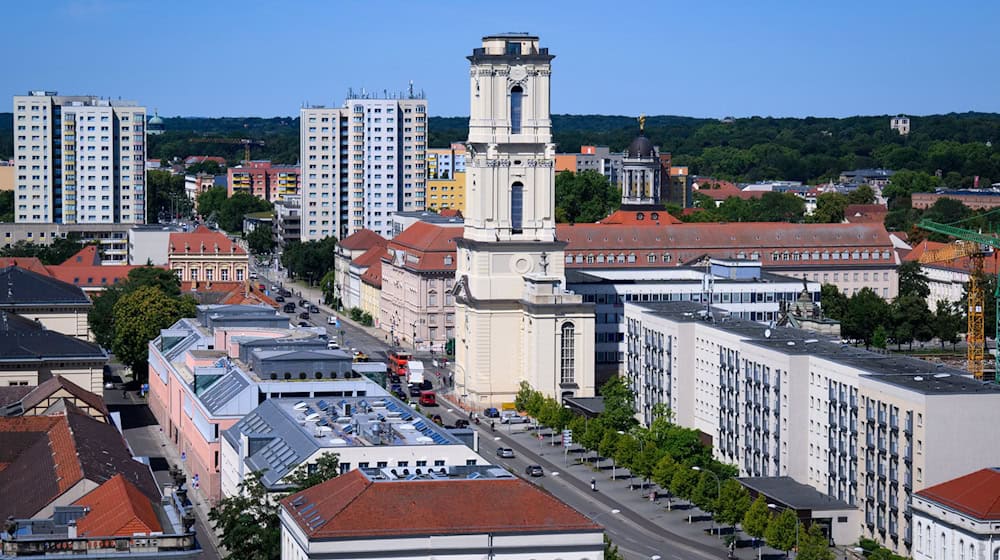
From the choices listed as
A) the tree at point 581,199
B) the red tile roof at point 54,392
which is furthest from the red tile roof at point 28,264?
the tree at point 581,199

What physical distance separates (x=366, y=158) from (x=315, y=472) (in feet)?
396

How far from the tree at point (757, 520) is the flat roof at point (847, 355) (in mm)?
6538

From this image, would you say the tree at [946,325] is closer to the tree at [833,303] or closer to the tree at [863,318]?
the tree at [863,318]

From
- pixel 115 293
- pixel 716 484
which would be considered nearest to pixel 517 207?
pixel 716 484

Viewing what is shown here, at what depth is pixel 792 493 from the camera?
77000mm

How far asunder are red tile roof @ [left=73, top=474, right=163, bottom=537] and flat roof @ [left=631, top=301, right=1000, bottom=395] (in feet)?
91.8

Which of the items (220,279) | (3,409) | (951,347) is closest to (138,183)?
(220,279)

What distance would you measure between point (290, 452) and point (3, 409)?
69.9ft

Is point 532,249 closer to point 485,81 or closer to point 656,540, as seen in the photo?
point 485,81

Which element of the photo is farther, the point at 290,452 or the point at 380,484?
the point at 290,452

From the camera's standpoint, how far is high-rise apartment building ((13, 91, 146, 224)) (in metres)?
176

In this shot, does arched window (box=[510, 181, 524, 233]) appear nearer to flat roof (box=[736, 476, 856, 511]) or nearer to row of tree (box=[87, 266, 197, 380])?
row of tree (box=[87, 266, 197, 380])

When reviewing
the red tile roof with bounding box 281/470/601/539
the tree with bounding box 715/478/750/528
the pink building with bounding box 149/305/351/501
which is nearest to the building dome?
the pink building with bounding box 149/305/351/501

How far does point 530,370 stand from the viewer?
10612 centimetres
